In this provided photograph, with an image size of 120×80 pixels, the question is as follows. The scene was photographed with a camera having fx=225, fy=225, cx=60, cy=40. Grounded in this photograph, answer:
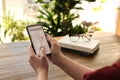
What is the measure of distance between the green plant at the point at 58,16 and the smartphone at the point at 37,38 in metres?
1.65

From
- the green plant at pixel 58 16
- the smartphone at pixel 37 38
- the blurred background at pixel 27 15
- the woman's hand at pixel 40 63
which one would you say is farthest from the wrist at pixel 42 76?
the blurred background at pixel 27 15

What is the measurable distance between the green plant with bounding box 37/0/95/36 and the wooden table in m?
1.12

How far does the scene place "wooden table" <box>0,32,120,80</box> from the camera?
109 centimetres

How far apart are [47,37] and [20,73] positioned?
22 cm

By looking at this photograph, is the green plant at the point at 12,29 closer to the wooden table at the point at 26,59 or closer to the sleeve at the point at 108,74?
the wooden table at the point at 26,59

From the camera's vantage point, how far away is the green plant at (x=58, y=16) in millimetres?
2720

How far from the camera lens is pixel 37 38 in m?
1.04

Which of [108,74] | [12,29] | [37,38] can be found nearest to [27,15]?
[12,29]

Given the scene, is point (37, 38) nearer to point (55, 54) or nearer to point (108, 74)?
point (55, 54)

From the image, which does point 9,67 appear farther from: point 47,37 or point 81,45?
point 81,45

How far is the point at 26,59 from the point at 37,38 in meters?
0.25

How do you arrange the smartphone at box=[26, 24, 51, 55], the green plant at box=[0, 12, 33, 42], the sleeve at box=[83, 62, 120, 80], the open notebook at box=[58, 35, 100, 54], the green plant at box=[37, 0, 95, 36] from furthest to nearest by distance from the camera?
the green plant at box=[0, 12, 33, 42] < the green plant at box=[37, 0, 95, 36] < the open notebook at box=[58, 35, 100, 54] < the smartphone at box=[26, 24, 51, 55] < the sleeve at box=[83, 62, 120, 80]

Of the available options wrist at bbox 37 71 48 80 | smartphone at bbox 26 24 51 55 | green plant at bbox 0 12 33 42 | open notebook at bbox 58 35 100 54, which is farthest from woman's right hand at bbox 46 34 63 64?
green plant at bbox 0 12 33 42

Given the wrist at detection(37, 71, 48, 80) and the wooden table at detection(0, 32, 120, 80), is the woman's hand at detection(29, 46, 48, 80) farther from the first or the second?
the wooden table at detection(0, 32, 120, 80)
